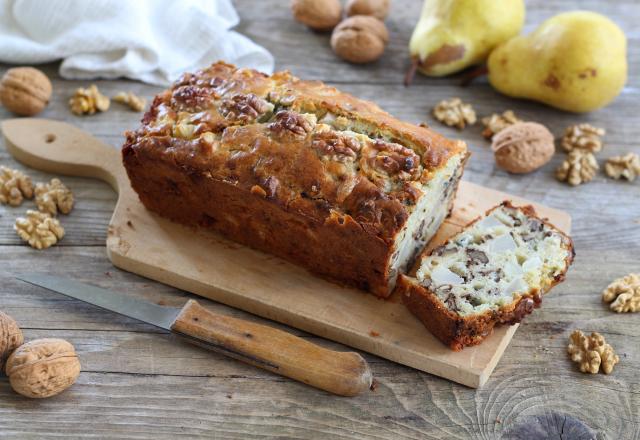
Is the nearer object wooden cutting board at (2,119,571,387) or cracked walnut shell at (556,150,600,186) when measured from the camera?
wooden cutting board at (2,119,571,387)

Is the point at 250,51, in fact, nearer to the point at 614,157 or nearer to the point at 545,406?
the point at 614,157

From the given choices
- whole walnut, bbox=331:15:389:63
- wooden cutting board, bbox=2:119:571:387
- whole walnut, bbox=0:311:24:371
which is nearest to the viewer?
whole walnut, bbox=0:311:24:371

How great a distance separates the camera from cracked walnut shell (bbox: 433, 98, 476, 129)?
441 cm

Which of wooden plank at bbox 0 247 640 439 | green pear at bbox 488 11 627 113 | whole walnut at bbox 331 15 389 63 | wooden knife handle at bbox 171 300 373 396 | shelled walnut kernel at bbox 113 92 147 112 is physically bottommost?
wooden plank at bbox 0 247 640 439

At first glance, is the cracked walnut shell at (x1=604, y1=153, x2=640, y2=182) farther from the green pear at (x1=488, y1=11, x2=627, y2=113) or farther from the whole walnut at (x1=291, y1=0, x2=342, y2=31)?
the whole walnut at (x1=291, y1=0, x2=342, y2=31)

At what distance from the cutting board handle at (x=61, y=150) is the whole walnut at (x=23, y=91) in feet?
0.54

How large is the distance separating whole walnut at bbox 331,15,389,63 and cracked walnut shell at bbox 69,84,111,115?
55.4 inches

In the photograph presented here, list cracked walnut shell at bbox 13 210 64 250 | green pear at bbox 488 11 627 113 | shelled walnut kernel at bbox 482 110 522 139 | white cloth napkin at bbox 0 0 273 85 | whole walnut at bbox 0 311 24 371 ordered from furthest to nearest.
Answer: white cloth napkin at bbox 0 0 273 85, shelled walnut kernel at bbox 482 110 522 139, green pear at bbox 488 11 627 113, cracked walnut shell at bbox 13 210 64 250, whole walnut at bbox 0 311 24 371

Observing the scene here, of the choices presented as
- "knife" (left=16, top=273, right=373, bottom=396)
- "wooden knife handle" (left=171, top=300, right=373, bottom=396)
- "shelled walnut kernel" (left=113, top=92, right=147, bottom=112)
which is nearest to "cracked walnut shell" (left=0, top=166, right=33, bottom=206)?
"shelled walnut kernel" (left=113, top=92, right=147, bottom=112)

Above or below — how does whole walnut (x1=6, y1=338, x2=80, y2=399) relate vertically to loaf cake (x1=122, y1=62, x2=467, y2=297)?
below

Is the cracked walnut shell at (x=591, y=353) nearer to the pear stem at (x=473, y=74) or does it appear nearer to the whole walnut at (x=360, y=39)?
the pear stem at (x=473, y=74)

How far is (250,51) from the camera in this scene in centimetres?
469

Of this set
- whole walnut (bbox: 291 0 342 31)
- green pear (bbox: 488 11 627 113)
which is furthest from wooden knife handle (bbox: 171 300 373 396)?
whole walnut (bbox: 291 0 342 31)

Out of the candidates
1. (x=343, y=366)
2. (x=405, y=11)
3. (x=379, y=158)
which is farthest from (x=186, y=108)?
(x=405, y=11)
